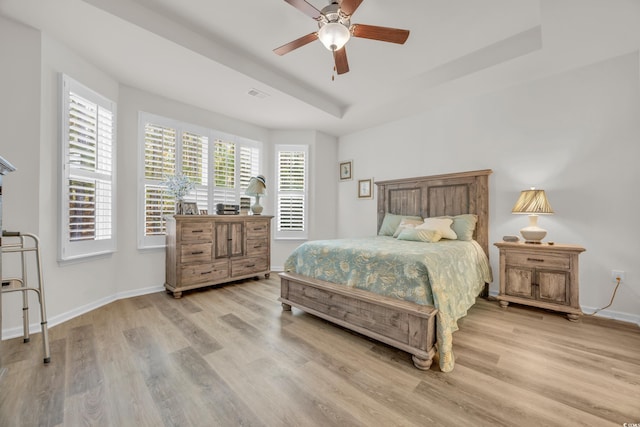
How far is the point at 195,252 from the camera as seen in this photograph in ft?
11.2

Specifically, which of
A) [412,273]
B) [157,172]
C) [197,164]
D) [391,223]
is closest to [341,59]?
Result: [412,273]

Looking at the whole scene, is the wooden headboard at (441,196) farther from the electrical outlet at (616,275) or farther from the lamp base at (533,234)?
Answer: the electrical outlet at (616,275)

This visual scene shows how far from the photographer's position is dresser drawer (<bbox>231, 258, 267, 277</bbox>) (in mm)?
3812

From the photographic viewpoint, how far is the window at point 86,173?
8.41 ft

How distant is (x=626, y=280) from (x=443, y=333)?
2.32 metres

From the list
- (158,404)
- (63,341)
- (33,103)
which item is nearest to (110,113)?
(33,103)

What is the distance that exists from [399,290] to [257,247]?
2.65 metres

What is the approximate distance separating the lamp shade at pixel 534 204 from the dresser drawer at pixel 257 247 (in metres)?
3.38

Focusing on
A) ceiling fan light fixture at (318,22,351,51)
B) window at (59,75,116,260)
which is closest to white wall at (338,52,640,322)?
ceiling fan light fixture at (318,22,351,51)

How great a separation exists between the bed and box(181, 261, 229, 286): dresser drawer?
1266mm

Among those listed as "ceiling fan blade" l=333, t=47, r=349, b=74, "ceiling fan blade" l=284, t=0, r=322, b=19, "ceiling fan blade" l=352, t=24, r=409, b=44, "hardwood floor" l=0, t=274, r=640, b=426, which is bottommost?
"hardwood floor" l=0, t=274, r=640, b=426

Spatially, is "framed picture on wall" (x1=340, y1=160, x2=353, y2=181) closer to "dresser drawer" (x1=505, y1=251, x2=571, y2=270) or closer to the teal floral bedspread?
the teal floral bedspread

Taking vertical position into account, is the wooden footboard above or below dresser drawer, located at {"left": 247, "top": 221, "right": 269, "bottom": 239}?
below

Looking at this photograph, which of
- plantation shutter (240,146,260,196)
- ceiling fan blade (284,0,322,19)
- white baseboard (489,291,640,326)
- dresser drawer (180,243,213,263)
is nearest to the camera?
ceiling fan blade (284,0,322,19)
